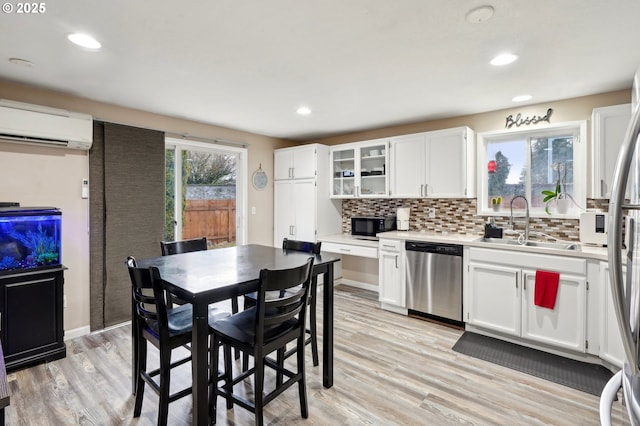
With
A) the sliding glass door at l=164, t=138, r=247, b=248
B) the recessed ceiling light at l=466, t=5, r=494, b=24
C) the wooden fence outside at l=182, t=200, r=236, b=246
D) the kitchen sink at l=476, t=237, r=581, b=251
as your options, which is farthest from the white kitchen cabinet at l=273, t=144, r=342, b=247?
the recessed ceiling light at l=466, t=5, r=494, b=24

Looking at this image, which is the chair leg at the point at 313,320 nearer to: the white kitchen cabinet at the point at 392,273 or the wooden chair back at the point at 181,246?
the wooden chair back at the point at 181,246

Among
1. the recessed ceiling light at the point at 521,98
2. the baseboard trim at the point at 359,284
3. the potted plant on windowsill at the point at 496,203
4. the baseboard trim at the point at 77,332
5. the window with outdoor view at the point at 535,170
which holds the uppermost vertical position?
the recessed ceiling light at the point at 521,98

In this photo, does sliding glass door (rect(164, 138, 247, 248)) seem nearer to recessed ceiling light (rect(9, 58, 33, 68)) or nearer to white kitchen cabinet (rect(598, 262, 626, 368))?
recessed ceiling light (rect(9, 58, 33, 68))

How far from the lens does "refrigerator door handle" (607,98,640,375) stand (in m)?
0.75

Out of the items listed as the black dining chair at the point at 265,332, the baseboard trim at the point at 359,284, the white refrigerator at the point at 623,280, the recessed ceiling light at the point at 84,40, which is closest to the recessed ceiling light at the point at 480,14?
the white refrigerator at the point at 623,280

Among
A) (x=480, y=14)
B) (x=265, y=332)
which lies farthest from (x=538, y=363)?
(x=480, y=14)

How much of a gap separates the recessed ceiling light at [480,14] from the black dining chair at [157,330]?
2.18 m

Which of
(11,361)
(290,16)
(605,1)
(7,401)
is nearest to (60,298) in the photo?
(11,361)

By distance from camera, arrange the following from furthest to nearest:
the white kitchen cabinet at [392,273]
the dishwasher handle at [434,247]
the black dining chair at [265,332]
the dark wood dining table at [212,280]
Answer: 1. the white kitchen cabinet at [392,273]
2. the dishwasher handle at [434,247]
3. the black dining chair at [265,332]
4. the dark wood dining table at [212,280]

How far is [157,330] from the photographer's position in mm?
1817

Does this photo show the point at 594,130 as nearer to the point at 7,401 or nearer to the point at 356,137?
the point at 356,137

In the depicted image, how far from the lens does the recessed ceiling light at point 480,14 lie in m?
1.74

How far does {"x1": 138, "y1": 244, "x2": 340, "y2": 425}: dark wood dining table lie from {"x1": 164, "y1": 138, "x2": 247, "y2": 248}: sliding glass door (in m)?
1.66

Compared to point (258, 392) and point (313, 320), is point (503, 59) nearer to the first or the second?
point (313, 320)
